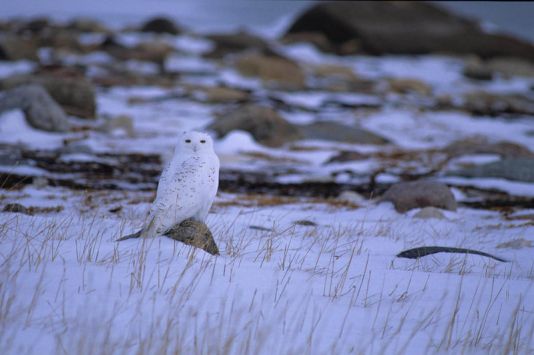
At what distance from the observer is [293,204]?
9844 mm

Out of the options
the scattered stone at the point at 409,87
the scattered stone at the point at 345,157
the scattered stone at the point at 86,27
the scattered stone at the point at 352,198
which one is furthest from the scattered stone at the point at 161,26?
the scattered stone at the point at 352,198

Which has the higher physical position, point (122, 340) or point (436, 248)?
point (122, 340)

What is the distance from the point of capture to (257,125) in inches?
717

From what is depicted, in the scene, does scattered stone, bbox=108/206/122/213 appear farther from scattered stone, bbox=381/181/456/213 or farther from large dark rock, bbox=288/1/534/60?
large dark rock, bbox=288/1/534/60

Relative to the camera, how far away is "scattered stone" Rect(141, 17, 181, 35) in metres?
53.6

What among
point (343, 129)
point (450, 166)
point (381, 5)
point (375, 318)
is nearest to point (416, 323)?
point (375, 318)

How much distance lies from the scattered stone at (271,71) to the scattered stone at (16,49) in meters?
13.6

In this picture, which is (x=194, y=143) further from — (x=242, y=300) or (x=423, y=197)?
(x=423, y=197)

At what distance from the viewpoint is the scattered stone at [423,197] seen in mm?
9070

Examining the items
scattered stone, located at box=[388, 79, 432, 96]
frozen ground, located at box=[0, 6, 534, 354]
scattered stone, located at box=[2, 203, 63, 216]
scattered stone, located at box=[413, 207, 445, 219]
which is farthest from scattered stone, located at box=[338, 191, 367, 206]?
scattered stone, located at box=[388, 79, 432, 96]

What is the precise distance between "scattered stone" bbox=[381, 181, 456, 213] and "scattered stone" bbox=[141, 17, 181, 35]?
47.8 m

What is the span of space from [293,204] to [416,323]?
20.7 ft

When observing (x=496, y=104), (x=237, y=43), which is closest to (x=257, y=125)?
(x=496, y=104)

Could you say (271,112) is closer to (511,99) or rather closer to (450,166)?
(450,166)
